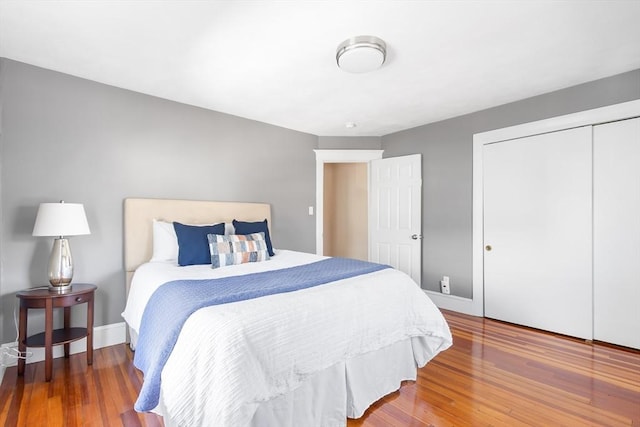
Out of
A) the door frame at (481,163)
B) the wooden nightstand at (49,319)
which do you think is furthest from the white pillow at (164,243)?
the door frame at (481,163)

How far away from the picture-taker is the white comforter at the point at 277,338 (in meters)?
1.30

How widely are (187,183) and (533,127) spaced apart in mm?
3561

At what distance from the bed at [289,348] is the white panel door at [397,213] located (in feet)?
6.44

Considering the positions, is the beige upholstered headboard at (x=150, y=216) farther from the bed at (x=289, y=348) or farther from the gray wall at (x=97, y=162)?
the bed at (x=289, y=348)

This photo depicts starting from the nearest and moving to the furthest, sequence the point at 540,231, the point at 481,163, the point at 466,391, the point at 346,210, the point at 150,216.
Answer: the point at 466,391
the point at 150,216
the point at 540,231
the point at 481,163
the point at 346,210

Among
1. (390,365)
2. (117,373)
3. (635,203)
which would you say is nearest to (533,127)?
(635,203)

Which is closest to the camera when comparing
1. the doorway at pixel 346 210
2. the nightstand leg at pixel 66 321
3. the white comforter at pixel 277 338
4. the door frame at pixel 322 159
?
the white comforter at pixel 277 338

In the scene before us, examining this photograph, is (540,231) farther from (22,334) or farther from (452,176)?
(22,334)

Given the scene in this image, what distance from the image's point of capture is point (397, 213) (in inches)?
171

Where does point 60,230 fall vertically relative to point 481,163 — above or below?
below

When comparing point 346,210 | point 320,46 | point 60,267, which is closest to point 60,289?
point 60,267

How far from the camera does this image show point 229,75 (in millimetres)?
2658

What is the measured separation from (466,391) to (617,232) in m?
2.02

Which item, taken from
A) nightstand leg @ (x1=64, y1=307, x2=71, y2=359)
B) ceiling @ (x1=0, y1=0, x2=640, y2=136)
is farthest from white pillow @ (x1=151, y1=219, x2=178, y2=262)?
ceiling @ (x1=0, y1=0, x2=640, y2=136)
